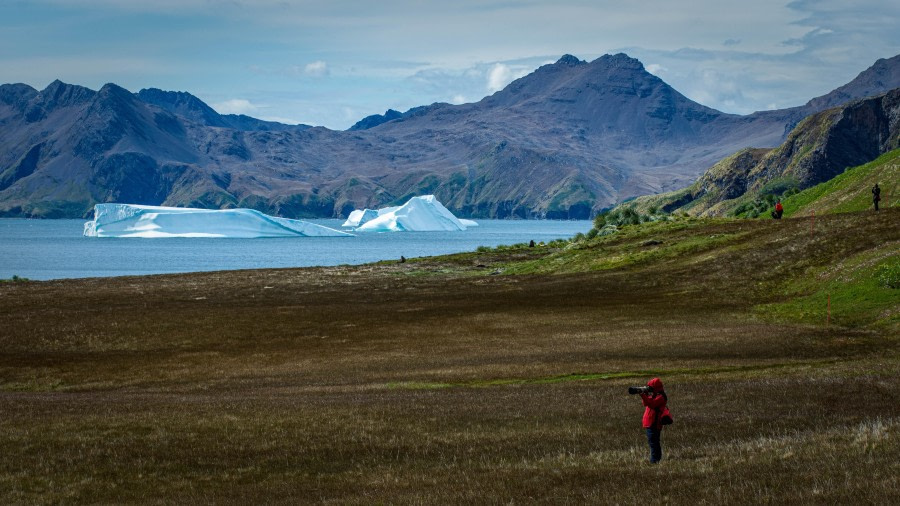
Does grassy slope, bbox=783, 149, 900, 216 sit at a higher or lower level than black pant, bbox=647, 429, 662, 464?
higher

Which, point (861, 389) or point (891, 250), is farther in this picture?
point (891, 250)

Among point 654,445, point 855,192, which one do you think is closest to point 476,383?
point 654,445

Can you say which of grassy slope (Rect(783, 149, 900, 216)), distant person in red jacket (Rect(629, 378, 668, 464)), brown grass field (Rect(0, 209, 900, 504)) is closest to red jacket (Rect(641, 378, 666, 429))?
distant person in red jacket (Rect(629, 378, 668, 464))

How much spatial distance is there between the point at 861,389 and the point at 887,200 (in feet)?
226

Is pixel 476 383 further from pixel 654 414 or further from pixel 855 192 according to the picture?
pixel 855 192

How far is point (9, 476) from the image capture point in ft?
64.4

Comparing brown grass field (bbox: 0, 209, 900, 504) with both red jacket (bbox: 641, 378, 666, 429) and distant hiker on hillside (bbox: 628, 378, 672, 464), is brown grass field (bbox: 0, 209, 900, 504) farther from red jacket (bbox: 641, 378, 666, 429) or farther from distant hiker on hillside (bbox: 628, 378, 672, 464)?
red jacket (bbox: 641, 378, 666, 429)

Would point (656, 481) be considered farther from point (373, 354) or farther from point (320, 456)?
point (373, 354)

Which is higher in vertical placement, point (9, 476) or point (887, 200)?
point (887, 200)

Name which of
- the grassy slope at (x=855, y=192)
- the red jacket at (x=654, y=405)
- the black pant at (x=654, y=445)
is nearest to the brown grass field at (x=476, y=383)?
the black pant at (x=654, y=445)

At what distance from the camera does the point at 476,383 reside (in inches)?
1416

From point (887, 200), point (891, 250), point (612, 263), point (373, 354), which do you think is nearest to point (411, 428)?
point (373, 354)

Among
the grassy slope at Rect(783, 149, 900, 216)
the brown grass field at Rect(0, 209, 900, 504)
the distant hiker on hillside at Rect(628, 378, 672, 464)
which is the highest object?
the grassy slope at Rect(783, 149, 900, 216)

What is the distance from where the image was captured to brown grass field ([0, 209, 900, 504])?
17.9 metres
